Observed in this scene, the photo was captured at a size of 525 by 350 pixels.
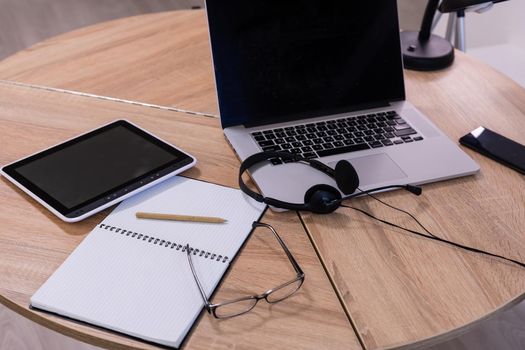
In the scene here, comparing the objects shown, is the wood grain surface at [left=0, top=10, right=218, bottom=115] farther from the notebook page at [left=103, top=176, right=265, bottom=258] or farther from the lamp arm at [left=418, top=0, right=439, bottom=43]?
the lamp arm at [left=418, top=0, right=439, bottom=43]

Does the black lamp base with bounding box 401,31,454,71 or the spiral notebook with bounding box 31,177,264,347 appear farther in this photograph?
the black lamp base with bounding box 401,31,454,71

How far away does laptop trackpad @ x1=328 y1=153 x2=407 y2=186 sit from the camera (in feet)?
2.58

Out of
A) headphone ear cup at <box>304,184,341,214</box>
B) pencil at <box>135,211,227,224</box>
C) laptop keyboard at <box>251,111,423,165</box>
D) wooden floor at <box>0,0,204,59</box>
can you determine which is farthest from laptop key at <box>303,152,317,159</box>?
wooden floor at <box>0,0,204,59</box>

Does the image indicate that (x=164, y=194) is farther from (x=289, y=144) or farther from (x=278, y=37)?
(x=278, y=37)

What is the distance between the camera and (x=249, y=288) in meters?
0.61

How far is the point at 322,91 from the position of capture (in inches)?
36.9

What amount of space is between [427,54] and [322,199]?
0.64m

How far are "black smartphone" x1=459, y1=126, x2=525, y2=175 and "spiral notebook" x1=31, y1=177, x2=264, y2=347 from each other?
0.44 metres

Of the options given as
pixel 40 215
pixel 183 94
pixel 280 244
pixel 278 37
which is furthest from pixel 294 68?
pixel 40 215

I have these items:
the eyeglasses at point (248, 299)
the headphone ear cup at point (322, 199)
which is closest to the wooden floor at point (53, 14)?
the headphone ear cup at point (322, 199)

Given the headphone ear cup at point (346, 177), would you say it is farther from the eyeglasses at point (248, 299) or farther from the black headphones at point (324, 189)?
the eyeglasses at point (248, 299)

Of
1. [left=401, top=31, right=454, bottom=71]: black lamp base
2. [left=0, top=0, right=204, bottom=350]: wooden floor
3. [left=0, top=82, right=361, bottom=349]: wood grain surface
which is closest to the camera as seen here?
[left=0, top=82, right=361, bottom=349]: wood grain surface

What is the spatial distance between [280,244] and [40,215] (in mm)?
365

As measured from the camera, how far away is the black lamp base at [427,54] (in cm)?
115
